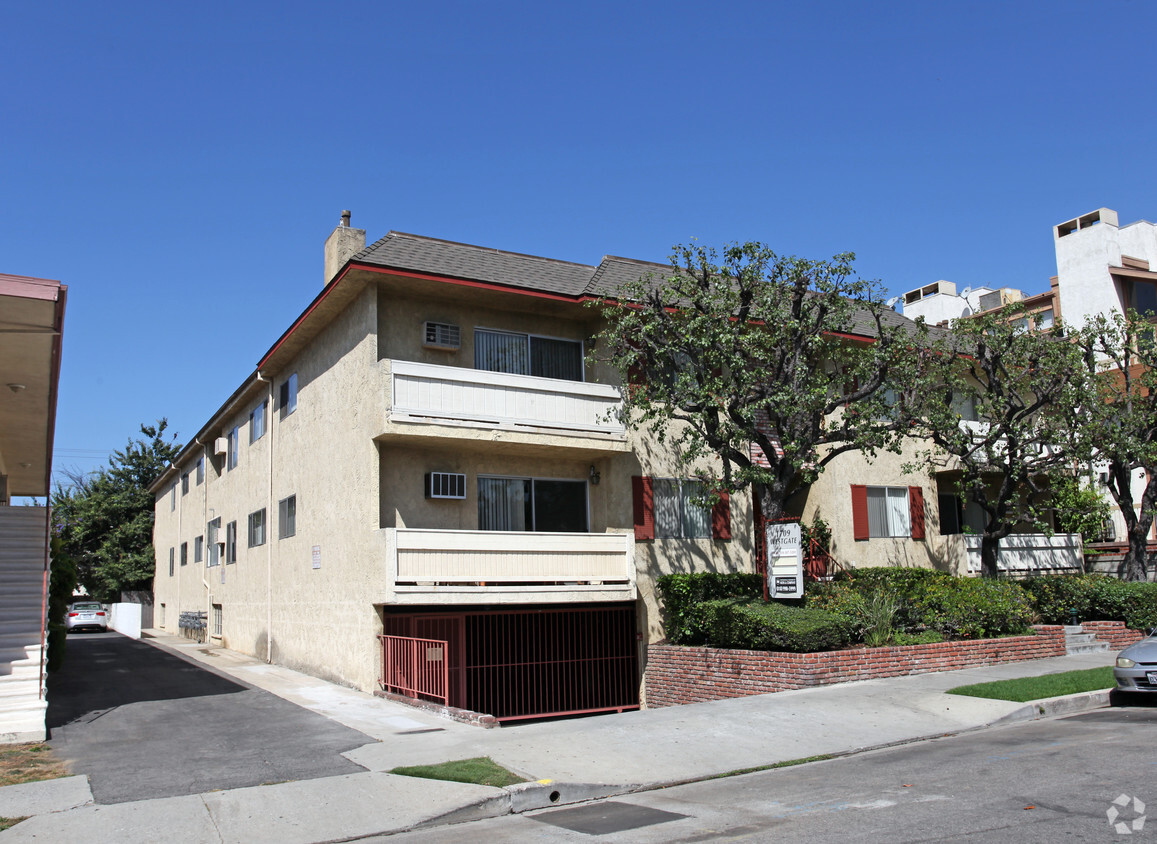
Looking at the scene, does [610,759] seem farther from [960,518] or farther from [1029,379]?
[960,518]

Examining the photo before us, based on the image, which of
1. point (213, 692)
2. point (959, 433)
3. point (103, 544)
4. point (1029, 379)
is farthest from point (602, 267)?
point (103, 544)

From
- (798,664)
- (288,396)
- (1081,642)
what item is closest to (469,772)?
(798,664)

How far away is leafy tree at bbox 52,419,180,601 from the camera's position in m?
51.0

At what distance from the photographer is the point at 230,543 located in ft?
92.0

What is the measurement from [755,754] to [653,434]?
370 inches

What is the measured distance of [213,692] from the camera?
17.0m

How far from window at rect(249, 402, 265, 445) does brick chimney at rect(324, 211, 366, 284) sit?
5.12m

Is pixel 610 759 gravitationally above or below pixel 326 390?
below

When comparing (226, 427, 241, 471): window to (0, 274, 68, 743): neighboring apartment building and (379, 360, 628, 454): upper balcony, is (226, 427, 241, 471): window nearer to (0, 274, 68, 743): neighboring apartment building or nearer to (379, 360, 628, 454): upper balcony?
(0, 274, 68, 743): neighboring apartment building

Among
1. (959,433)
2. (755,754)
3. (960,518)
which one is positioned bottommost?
(755,754)

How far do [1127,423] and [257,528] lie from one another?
69.0ft

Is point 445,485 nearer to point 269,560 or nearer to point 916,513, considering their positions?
point 269,560

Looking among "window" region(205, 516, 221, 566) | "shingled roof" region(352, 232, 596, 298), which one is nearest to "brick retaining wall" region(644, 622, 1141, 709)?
"shingled roof" region(352, 232, 596, 298)

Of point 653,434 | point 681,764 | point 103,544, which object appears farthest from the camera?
point 103,544
